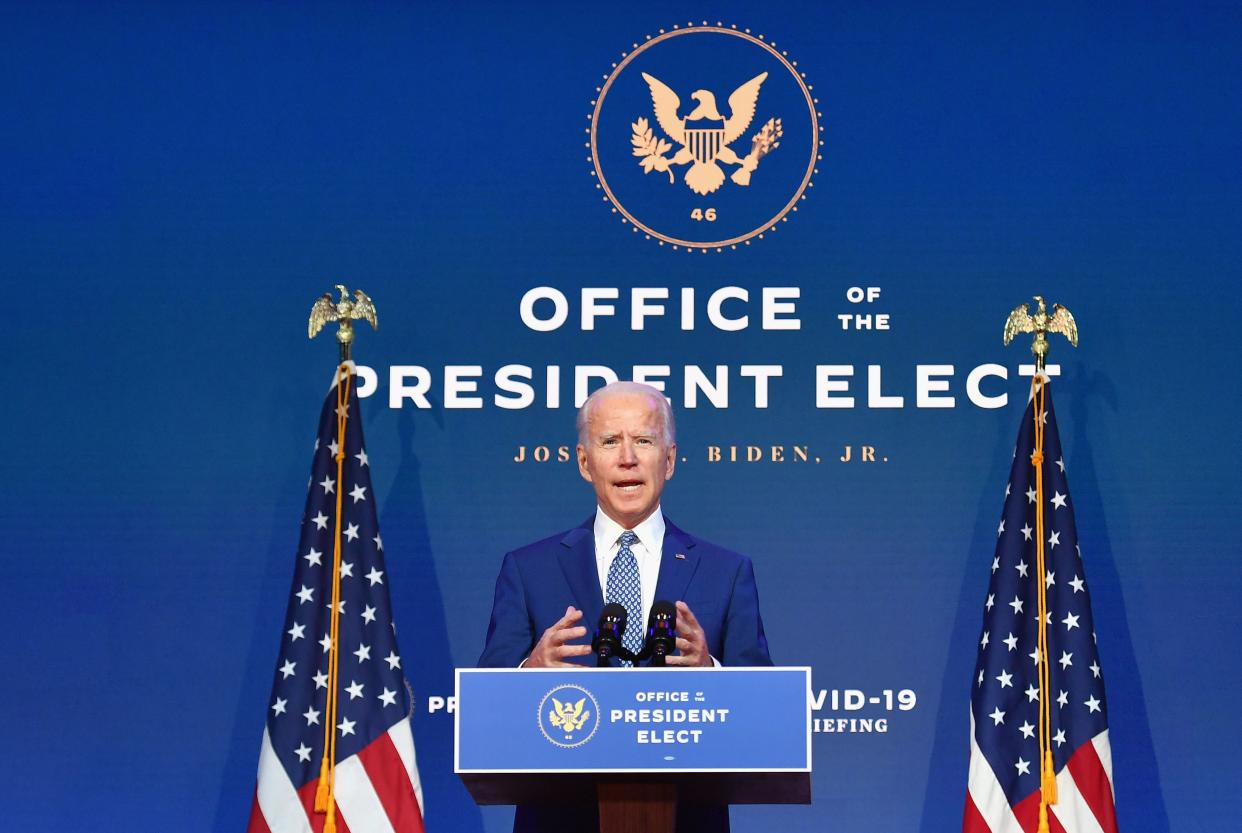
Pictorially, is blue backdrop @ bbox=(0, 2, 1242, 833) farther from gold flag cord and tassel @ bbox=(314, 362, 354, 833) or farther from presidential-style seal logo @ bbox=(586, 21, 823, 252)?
gold flag cord and tassel @ bbox=(314, 362, 354, 833)

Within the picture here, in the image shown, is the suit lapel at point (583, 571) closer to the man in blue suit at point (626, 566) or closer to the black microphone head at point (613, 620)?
the man in blue suit at point (626, 566)

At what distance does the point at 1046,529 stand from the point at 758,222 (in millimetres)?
1349

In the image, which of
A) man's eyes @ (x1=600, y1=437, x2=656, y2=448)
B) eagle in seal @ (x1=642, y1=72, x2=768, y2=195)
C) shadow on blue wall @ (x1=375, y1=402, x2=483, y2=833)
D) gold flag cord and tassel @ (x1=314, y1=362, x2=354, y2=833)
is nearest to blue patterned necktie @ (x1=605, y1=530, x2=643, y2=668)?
man's eyes @ (x1=600, y1=437, x2=656, y2=448)

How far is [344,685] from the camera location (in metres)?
4.80

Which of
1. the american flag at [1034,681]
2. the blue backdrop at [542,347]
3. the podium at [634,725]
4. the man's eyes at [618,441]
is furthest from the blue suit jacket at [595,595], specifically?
the blue backdrop at [542,347]

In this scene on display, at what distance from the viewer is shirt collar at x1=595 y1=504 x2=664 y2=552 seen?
13.6 ft

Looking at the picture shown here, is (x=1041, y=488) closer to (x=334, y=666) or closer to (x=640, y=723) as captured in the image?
(x=334, y=666)

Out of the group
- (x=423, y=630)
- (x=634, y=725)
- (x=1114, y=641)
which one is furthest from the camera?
(x=423, y=630)

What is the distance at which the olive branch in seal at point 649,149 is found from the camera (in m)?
5.53

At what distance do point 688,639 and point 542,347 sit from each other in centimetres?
225

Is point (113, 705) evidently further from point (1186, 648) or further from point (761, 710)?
point (1186, 648)

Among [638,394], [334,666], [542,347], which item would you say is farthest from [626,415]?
[542,347]

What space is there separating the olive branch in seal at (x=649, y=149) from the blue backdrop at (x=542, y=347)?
7.7 inches

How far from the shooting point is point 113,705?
17.4 ft
